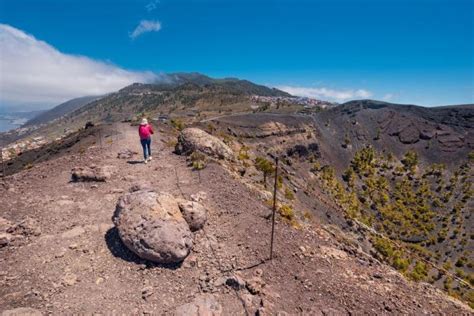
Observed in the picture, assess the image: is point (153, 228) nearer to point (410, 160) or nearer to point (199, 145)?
point (199, 145)

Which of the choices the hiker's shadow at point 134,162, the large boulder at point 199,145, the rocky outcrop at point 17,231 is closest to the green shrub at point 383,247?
the large boulder at point 199,145

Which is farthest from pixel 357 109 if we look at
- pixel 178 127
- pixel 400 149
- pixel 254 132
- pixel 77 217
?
pixel 77 217

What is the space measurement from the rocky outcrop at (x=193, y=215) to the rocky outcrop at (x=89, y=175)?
5030mm

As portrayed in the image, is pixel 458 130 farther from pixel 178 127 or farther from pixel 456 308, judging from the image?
pixel 456 308

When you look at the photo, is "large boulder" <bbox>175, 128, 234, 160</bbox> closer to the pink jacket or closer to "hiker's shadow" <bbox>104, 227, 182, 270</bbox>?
the pink jacket

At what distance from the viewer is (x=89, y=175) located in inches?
507

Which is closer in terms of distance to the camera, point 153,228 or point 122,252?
point 153,228

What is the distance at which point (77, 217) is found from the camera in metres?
10.2

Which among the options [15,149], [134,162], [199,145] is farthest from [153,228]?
[15,149]

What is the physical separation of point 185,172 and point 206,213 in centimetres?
419

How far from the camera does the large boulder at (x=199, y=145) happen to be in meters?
16.8

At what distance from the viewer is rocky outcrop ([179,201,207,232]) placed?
974 centimetres

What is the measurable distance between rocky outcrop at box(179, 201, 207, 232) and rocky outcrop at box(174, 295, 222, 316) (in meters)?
2.63

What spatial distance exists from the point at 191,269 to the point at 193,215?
1.87 meters
